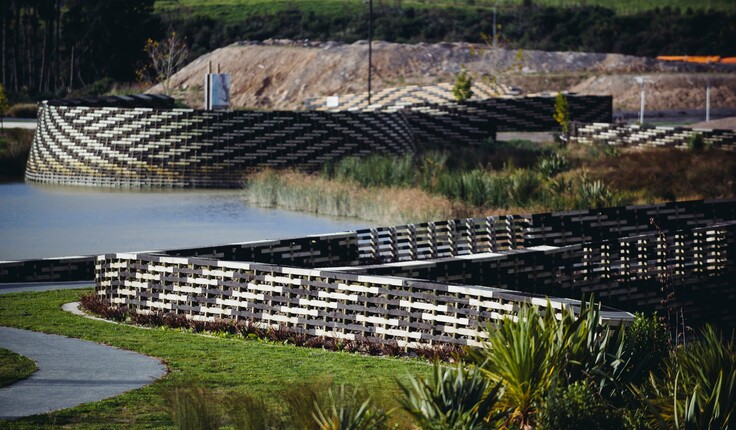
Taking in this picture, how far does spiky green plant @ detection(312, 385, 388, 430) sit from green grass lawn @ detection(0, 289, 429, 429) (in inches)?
17.8

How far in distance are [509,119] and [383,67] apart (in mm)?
42037

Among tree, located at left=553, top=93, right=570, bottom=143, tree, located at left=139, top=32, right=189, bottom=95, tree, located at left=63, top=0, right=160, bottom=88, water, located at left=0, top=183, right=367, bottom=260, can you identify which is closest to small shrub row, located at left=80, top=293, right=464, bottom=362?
water, located at left=0, top=183, right=367, bottom=260

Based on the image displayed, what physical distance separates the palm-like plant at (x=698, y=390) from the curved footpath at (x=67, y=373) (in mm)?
4654

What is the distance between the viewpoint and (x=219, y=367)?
13211 millimetres

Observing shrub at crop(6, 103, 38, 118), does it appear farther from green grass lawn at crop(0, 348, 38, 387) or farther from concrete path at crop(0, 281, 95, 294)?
green grass lawn at crop(0, 348, 38, 387)

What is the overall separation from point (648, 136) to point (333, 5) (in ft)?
298

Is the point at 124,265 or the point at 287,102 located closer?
the point at 124,265

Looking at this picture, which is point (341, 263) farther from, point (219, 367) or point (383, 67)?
point (383, 67)

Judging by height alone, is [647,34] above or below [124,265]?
above

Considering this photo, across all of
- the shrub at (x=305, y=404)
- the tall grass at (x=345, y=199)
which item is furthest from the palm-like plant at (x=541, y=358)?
the tall grass at (x=345, y=199)

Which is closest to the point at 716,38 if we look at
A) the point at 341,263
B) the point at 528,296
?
the point at 341,263

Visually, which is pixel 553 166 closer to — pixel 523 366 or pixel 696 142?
pixel 696 142

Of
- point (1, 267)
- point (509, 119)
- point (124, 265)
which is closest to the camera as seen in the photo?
point (124, 265)

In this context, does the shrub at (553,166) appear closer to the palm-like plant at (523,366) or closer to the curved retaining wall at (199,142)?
the curved retaining wall at (199,142)
